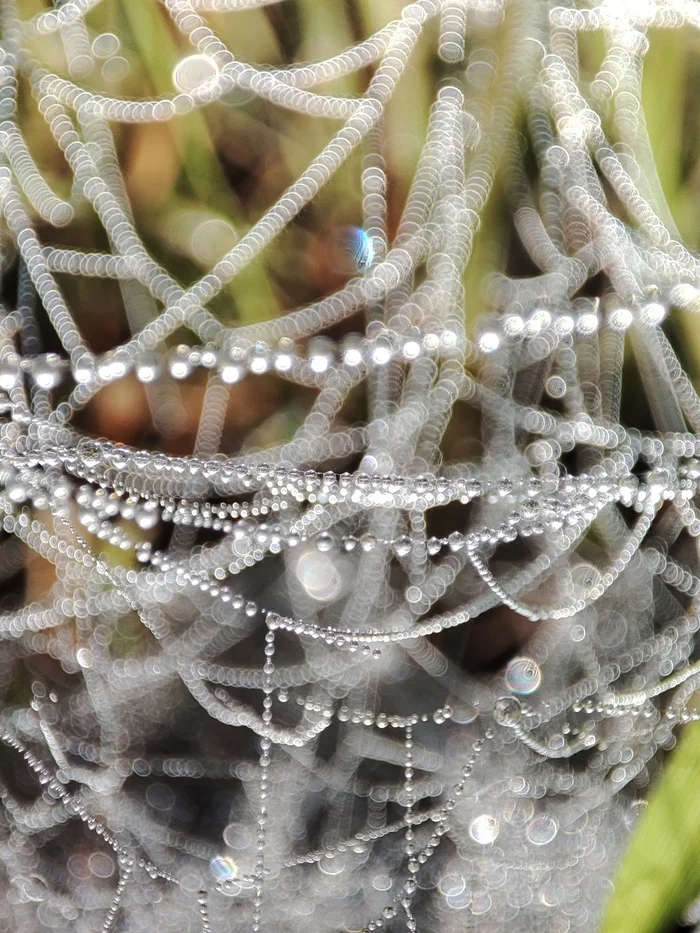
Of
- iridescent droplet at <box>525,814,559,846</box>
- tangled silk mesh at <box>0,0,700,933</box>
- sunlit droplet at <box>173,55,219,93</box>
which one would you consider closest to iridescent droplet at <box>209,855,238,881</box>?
tangled silk mesh at <box>0,0,700,933</box>

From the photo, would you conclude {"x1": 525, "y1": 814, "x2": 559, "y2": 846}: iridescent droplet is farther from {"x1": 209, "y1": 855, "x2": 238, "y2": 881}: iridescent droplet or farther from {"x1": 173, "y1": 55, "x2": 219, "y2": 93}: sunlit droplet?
{"x1": 173, "y1": 55, "x2": 219, "y2": 93}: sunlit droplet

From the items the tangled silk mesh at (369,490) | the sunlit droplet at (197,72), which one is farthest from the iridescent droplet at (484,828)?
the sunlit droplet at (197,72)

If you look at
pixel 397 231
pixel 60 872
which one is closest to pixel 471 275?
pixel 397 231

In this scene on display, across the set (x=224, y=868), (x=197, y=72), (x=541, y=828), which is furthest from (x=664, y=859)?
(x=197, y=72)

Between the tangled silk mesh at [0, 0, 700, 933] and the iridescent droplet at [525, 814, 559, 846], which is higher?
the tangled silk mesh at [0, 0, 700, 933]

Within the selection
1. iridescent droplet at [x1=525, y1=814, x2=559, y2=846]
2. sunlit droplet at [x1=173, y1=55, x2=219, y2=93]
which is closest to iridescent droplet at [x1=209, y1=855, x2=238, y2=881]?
iridescent droplet at [x1=525, y1=814, x2=559, y2=846]

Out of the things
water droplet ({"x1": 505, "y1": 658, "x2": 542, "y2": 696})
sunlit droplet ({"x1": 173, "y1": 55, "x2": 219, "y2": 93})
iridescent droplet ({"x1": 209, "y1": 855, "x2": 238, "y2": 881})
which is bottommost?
iridescent droplet ({"x1": 209, "y1": 855, "x2": 238, "y2": 881})

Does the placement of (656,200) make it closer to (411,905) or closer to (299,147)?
(299,147)

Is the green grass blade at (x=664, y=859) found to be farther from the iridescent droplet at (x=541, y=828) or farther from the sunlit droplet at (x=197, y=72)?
the sunlit droplet at (x=197, y=72)

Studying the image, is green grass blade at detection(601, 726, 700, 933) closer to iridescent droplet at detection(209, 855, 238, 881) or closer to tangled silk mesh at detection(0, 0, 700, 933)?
tangled silk mesh at detection(0, 0, 700, 933)
